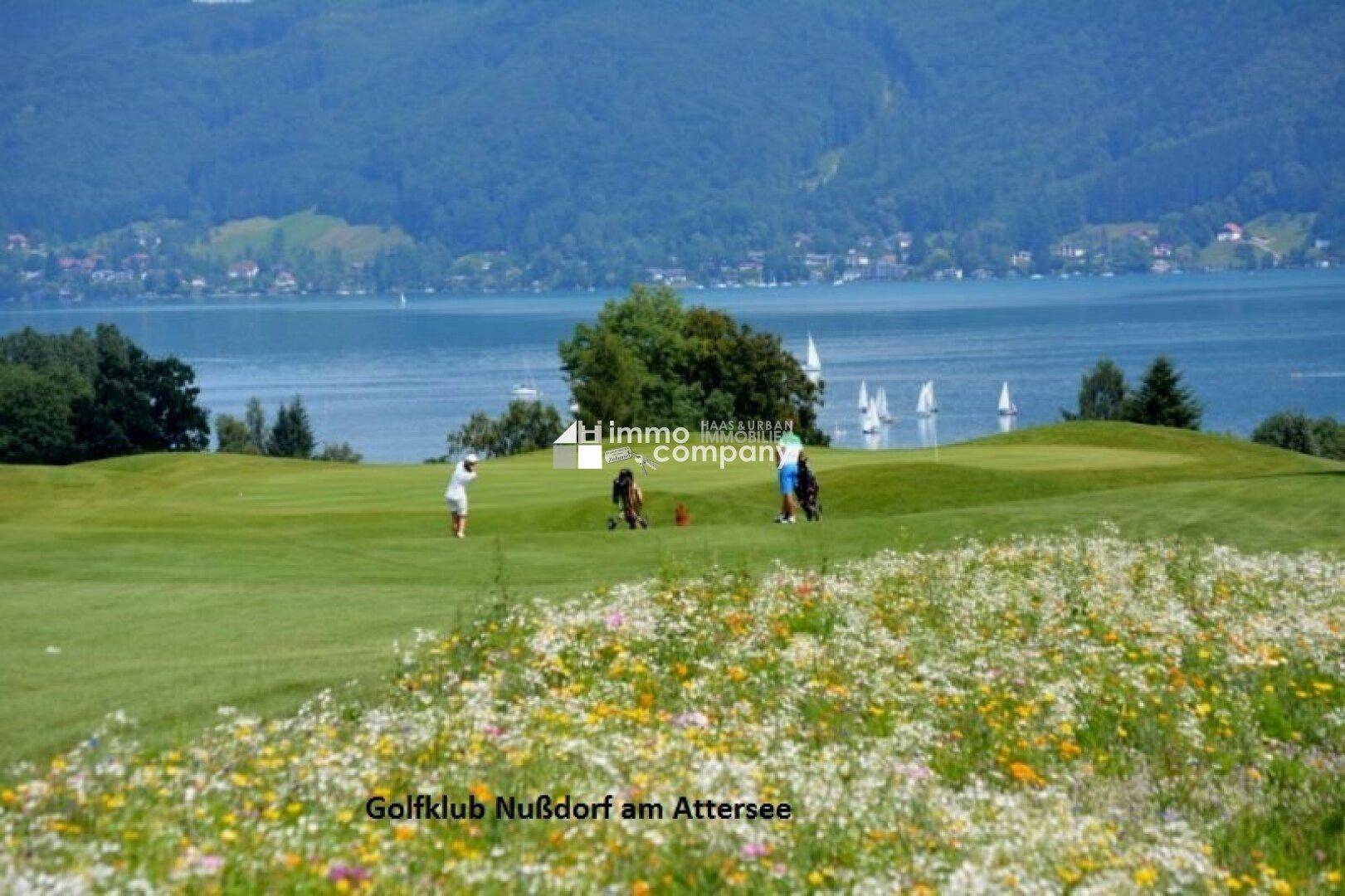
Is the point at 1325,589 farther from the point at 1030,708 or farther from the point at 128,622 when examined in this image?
the point at 128,622

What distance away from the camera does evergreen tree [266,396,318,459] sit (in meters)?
131

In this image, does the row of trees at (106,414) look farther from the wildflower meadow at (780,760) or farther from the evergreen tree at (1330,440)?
the wildflower meadow at (780,760)

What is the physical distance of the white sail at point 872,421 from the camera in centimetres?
15900

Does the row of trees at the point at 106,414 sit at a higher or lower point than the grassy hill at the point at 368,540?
higher

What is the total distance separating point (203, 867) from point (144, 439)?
114 m

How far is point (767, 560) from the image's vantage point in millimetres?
24594

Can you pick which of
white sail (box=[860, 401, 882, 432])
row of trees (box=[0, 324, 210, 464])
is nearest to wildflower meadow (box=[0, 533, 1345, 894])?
row of trees (box=[0, 324, 210, 464])

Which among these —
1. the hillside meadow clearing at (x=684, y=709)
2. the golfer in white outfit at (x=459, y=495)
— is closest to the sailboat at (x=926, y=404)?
the golfer in white outfit at (x=459, y=495)

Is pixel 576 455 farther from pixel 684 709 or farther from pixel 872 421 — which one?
pixel 872 421

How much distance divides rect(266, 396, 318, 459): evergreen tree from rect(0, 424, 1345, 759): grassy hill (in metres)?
74.3

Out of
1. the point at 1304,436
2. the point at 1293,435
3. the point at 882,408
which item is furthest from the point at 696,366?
the point at 882,408

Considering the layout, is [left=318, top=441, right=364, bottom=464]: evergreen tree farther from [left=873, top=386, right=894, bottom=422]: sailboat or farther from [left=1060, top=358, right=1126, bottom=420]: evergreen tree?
[left=1060, top=358, right=1126, bottom=420]: evergreen tree

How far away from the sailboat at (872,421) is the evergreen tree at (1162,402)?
2332 inches

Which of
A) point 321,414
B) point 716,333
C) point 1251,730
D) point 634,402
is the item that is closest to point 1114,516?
point 1251,730
